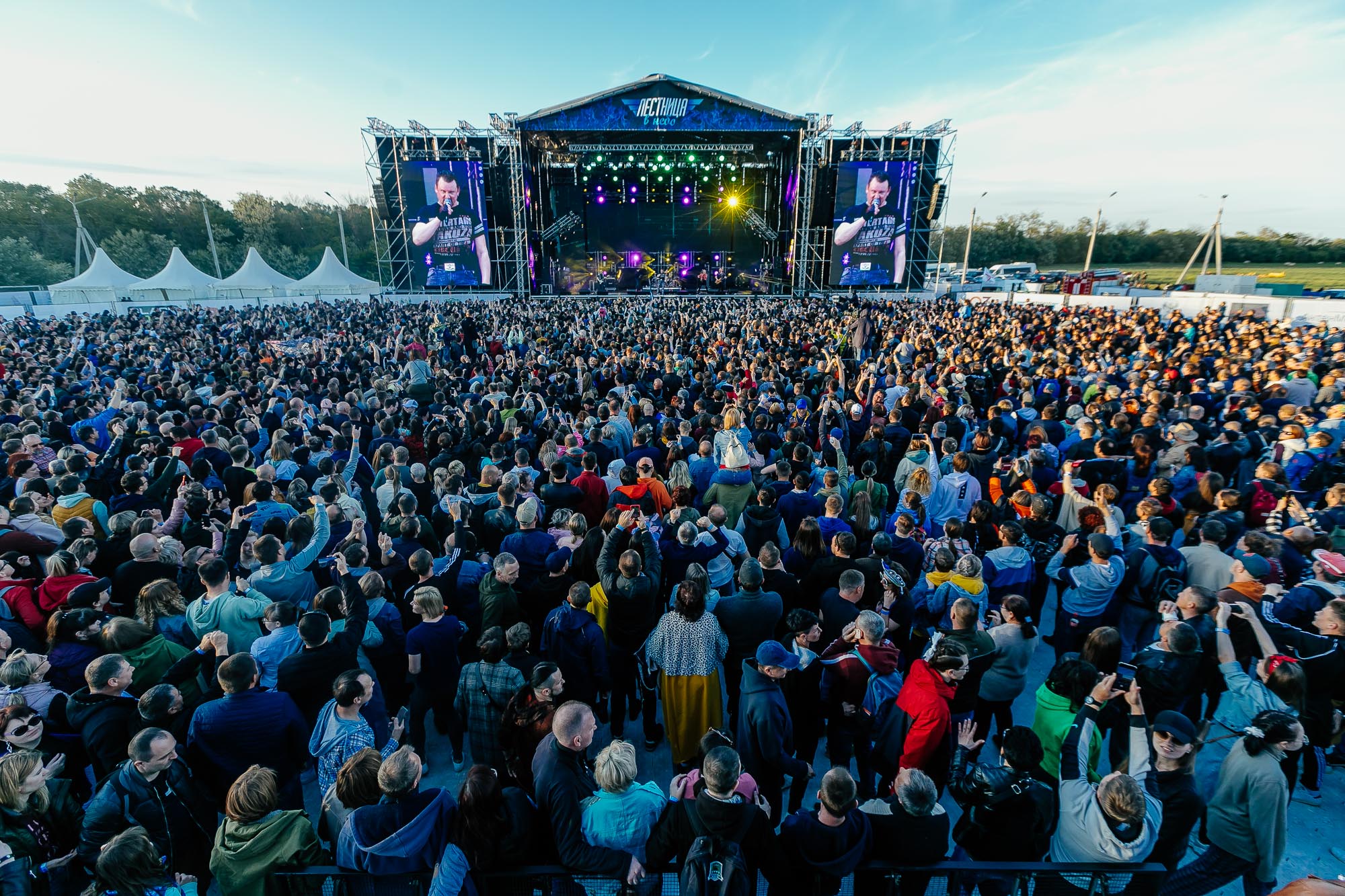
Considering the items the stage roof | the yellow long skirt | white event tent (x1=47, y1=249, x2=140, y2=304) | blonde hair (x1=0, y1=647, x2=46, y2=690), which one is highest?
the stage roof

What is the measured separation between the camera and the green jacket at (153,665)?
2.92 m

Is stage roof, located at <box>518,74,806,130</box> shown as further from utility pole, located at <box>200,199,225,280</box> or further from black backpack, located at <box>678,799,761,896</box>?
black backpack, located at <box>678,799,761,896</box>

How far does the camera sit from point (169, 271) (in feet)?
87.0

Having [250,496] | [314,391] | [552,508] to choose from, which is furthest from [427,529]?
[314,391]

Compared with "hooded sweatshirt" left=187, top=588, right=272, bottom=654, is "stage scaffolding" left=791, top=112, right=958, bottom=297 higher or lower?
higher

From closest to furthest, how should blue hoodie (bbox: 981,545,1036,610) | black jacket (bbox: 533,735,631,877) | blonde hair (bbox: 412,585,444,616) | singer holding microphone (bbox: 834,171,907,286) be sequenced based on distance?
black jacket (bbox: 533,735,631,877) → blonde hair (bbox: 412,585,444,616) → blue hoodie (bbox: 981,545,1036,610) → singer holding microphone (bbox: 834,171,907,286)

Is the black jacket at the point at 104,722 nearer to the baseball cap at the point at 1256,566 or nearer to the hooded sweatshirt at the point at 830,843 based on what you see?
the hooded sweatshirt at the point at 830,843

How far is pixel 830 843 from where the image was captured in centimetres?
214

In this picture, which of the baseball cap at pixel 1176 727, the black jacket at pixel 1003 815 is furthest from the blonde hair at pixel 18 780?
the baseball cap at pixel 1176 727

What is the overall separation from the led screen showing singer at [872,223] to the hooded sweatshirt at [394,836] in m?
31.8

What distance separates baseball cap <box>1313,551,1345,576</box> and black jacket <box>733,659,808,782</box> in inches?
139

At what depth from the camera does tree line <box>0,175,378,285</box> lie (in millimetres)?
42812

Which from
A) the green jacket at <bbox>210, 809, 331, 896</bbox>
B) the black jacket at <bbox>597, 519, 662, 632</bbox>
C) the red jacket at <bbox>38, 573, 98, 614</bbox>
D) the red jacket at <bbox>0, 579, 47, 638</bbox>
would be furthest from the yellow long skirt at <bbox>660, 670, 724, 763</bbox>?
the red jacket at <bbox>0, 579, 47, 638</bbox>

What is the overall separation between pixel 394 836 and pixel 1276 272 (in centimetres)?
6770
